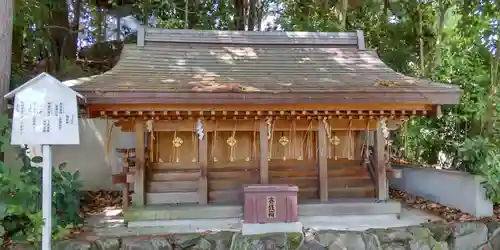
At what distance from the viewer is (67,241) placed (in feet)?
14.2

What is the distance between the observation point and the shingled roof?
15.8 ft

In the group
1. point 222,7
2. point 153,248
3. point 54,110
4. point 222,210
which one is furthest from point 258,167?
point 222,7

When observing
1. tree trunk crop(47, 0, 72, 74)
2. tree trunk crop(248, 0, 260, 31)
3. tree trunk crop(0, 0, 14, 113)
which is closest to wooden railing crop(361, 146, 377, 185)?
tree trunk crop(0, 0, 14, 113)

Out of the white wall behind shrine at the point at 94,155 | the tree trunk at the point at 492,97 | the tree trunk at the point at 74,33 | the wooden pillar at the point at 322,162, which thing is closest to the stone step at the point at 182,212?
the wooden pillar at the point at 322,162

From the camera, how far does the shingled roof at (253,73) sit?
4820 mm

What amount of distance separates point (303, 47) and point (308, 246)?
360 cm

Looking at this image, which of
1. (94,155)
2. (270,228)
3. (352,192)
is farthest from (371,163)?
(94,155)

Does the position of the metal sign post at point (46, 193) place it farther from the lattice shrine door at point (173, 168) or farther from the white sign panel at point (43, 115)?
the lattice shrine door at point (173, 168)

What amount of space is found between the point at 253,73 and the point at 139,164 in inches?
85.1

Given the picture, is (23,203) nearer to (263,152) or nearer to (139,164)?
(139,164)

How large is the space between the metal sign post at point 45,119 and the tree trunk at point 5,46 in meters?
1.33

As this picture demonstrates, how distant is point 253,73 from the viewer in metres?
5.77

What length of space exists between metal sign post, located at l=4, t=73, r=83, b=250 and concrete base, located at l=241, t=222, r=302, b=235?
7.36 ft

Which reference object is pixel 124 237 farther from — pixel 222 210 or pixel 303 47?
pixel 303 47
